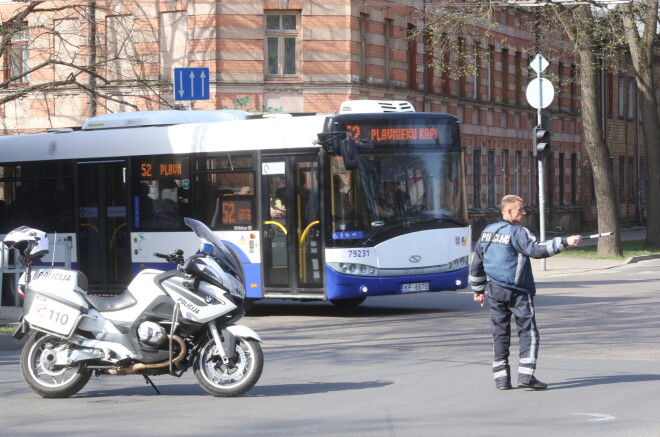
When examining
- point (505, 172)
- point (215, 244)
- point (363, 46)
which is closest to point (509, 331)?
point (215, 244)

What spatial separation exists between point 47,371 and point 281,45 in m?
25.0

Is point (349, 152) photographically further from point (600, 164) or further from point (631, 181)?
point (631, 181)

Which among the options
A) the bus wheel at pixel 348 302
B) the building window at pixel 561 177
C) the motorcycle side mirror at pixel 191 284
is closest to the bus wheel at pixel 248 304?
the bus wheel at pixel 348 302

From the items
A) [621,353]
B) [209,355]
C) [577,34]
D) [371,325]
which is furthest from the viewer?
[577,34]

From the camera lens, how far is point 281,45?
34.7 metres

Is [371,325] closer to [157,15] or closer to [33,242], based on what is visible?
[33,242]

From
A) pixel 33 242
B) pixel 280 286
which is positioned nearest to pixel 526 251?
pixel 33 242

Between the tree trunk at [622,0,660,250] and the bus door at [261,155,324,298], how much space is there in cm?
1702

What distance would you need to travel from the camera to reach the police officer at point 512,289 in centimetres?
1057

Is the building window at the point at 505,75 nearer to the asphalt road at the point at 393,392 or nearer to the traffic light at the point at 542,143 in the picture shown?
the traffic light at the point at 542,143

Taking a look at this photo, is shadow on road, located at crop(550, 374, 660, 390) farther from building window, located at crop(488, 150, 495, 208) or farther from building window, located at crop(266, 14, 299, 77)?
building window, located at crop(488, 150, 495, 208)

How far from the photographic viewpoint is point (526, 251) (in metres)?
10.5

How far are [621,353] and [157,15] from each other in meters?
23.8

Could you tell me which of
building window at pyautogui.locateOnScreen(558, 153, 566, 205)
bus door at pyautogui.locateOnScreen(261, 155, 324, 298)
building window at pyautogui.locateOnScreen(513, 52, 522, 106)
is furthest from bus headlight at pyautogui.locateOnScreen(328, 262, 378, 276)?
building window at pyautogui.locateOnScreen(558, 153, 566, 205)
